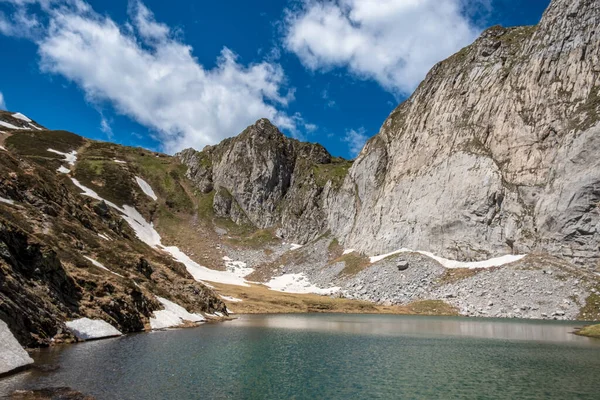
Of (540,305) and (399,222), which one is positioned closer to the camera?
(540,305)

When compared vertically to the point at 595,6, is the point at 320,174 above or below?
below

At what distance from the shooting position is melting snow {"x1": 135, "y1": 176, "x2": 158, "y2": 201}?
174m

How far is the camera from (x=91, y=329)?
119ft

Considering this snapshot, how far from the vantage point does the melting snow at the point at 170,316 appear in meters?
48.0

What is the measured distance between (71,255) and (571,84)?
11178cm

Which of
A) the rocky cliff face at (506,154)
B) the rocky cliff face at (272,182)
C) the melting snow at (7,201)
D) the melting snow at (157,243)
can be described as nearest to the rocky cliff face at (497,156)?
the rocky cliff face at (506,154)

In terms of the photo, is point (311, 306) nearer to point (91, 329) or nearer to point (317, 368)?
point (91, 329)

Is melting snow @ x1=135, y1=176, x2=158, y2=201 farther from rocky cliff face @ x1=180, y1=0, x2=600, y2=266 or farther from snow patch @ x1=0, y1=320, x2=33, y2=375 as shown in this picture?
snow patch @ x1=0, y1=320, x2=33, y2=375

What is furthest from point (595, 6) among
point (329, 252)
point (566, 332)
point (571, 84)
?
point (329, 252)

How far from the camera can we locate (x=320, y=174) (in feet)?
598

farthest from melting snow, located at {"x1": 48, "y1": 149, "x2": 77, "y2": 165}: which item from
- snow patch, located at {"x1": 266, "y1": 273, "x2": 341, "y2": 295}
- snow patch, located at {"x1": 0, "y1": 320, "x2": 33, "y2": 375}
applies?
snow patch, located at {"x1": 0, "y1": 320, "x2": 33, "y2": 375}

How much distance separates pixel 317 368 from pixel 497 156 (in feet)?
321

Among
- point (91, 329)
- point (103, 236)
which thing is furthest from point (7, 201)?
point (91, 329)

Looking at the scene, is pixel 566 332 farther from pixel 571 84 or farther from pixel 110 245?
pixel 571 84
